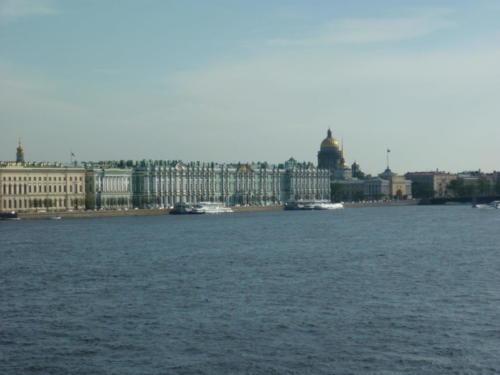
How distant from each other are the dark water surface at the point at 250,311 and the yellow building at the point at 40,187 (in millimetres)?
39990

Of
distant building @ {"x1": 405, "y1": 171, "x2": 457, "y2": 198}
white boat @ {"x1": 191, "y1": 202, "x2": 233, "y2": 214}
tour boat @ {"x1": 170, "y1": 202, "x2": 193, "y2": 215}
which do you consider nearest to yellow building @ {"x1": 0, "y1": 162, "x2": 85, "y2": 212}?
tour boat @ {"x1": 170, "y1": 202, "x2": 193, "y2": 215}

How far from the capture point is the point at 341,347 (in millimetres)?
14391

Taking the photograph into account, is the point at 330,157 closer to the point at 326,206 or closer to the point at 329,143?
the point at 329,143

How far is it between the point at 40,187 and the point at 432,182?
73918 millimetres

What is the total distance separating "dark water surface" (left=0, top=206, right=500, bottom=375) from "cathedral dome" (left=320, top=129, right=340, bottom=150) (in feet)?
297

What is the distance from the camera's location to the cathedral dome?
121438 millimetres

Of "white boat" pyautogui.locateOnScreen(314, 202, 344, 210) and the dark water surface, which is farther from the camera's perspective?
"white boat" pyautogui.locateOnScreen(314, 202, 344, 210)

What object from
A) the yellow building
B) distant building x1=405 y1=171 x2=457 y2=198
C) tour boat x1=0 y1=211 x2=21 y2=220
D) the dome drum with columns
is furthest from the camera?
distant building x1=405 y1=171 x2=457 y2=198

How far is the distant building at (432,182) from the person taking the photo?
433 feet

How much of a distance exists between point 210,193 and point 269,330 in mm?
74890

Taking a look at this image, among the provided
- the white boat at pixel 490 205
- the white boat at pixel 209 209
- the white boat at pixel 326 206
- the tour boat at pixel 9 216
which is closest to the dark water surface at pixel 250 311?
the tour boat at pixel 9 216

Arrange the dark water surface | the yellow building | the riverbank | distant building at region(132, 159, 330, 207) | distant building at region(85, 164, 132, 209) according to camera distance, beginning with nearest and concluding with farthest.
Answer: the dark water surface < the riverbank < the yellow building < distant building at region(85, 164, 132, 209) < distant building at region(132, 159, 330, 207)

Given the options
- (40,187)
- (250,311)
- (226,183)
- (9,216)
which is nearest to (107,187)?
(40,187)

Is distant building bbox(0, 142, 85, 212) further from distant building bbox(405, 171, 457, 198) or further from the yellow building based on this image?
distant building bbox(405, 171, 457, 198)
